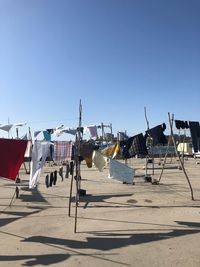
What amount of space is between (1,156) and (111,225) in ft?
13.0

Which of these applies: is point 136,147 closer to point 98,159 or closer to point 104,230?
point 98,159

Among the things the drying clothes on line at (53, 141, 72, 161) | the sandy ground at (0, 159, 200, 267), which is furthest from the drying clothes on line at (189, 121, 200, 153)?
the drying clothes on line at (53, 141, 72, 161)

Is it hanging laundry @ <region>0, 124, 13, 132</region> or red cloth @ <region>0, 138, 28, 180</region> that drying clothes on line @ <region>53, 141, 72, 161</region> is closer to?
hanging laundry @ <region>0, 124, 13, 132</region>

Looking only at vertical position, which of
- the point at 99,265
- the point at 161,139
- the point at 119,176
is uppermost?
the point at 161,139

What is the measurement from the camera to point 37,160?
43.7ft

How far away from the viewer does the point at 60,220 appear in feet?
36.2

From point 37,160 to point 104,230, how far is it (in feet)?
14.6

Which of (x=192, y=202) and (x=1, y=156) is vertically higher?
(x=1, y=156)

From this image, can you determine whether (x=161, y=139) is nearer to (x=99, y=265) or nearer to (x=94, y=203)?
(x=94, y=203)

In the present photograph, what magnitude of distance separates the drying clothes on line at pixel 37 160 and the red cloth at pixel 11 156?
139 cm

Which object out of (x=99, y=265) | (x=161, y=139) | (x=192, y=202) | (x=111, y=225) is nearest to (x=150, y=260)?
(x=99, y=265)

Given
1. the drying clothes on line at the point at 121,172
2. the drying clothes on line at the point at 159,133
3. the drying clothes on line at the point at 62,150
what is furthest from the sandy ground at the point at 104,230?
the drying clothes on line at the point at 62,150

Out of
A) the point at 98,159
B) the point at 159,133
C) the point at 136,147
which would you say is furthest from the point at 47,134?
the point at 159,133

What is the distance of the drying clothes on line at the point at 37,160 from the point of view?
13.0 meters
